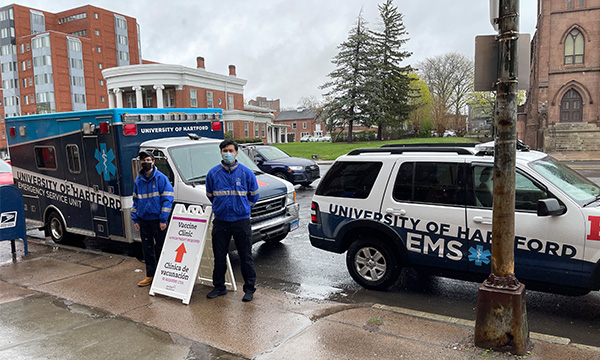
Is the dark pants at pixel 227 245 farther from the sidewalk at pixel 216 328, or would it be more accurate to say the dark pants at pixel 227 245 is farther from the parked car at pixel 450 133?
the parked car at pixel 450 133

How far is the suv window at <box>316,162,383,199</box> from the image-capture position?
571cm

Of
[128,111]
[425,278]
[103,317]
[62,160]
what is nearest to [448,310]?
[425,278]

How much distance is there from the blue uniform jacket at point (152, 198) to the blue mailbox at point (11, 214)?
319 cm

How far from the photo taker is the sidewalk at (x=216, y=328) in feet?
13.1

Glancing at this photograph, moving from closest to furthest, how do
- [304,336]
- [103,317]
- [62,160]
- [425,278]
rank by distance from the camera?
[304,336], [103,317], [425,278], [62,160]

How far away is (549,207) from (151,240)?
15.9 feet

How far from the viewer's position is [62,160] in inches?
321

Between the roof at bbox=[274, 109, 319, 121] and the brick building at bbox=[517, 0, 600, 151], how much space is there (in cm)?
5929

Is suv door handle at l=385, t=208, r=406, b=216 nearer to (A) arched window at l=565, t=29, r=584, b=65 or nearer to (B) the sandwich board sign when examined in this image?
(B) the sandwich board sign

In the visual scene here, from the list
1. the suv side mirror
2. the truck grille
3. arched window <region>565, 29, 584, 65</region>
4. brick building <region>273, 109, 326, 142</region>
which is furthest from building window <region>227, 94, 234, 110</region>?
the suv side mirror

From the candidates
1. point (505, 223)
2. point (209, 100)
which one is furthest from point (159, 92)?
point (505, 223)

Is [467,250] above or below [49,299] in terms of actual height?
above

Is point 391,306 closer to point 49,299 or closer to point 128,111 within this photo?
point 49,299

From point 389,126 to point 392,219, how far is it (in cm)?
4186
